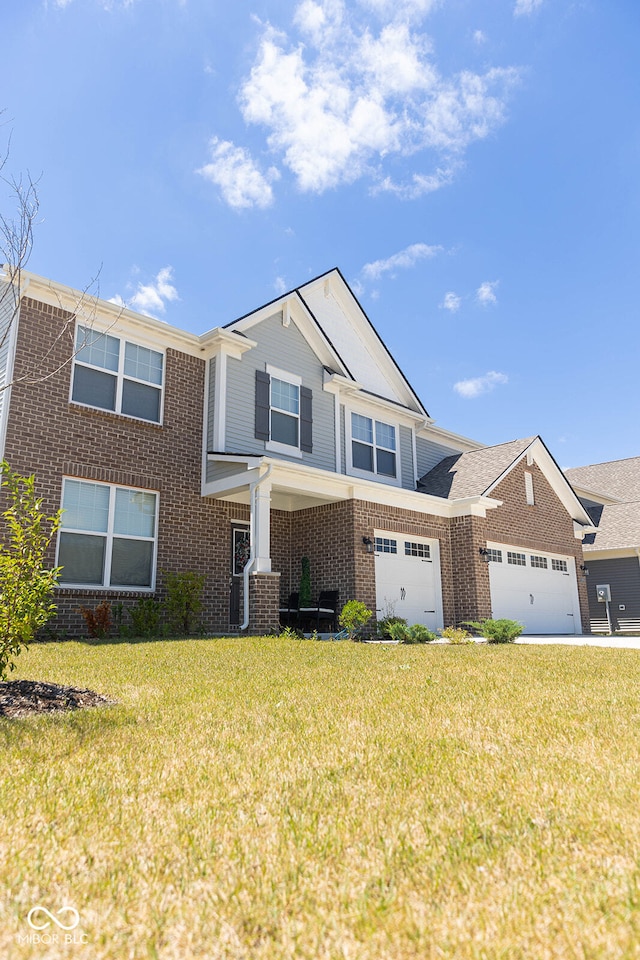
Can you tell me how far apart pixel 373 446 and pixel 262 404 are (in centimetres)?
404

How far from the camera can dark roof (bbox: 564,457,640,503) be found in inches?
1027

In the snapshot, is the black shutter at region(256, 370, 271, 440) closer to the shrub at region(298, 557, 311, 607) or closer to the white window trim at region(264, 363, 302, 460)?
the white window trim at region(264, 363, 302, 460)

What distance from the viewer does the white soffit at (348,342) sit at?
59.4ft

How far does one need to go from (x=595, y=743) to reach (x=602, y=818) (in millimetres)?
1340

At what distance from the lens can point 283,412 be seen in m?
15.3

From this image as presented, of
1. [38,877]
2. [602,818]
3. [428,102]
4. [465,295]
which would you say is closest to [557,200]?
[465,295]

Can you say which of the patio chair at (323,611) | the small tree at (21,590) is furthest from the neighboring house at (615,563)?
the small tree at (21,590)

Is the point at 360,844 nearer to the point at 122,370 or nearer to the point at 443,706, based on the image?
the point at 443,706

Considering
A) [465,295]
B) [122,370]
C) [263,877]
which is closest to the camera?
[263,877]

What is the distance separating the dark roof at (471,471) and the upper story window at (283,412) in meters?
4.45

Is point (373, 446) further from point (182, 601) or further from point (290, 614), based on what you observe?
point (182, 601)

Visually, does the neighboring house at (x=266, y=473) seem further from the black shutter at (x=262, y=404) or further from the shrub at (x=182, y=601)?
the shrub at (x=182, y=601)

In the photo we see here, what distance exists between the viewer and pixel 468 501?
1633cm

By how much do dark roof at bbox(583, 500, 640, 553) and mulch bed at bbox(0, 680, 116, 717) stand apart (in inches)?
783
